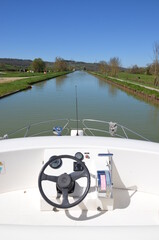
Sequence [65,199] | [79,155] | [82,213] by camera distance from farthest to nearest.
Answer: [79,155] < [82,213] < [65,199]

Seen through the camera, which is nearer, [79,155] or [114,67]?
[79,155]

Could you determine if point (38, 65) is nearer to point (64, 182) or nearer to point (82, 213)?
point (82, 213)

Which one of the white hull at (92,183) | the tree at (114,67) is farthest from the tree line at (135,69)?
the white hull at (92,183)

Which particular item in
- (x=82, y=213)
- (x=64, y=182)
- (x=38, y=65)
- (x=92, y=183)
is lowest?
(x=82, y=213)

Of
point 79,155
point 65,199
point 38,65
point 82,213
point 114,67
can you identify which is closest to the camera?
point 65,199

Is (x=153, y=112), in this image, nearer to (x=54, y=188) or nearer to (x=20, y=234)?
(x=54, y=188)

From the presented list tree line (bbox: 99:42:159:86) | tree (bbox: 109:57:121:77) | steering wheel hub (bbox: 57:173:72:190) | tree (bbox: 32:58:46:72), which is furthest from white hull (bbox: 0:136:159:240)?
tree (bbox: 32:58:46:72)

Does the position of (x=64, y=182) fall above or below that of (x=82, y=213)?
above

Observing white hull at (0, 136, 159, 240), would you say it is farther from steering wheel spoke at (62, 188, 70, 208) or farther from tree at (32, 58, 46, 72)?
tree at (32, 58, 46, 72)

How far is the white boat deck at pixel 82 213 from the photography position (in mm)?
1833

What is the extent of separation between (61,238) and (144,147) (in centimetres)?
143

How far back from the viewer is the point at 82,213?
1.88 metres

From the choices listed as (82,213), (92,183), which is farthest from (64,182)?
(82,213)

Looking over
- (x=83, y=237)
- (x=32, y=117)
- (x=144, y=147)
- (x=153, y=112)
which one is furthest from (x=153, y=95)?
(x=83, y=237)
